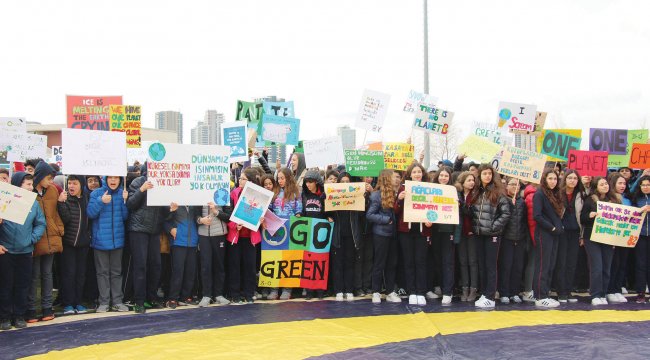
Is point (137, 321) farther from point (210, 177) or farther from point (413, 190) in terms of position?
point (413, 190)

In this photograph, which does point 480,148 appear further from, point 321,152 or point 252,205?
point 252,205

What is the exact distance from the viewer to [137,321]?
273 inches

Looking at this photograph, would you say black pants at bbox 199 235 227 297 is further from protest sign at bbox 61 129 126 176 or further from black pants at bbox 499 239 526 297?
black pants at bbox 499 239 526 297

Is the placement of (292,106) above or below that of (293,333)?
above

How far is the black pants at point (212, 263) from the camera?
807 centimetres

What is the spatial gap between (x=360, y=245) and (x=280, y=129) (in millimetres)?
3037

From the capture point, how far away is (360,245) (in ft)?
28.2

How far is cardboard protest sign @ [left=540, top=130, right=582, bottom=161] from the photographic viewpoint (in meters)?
10.3

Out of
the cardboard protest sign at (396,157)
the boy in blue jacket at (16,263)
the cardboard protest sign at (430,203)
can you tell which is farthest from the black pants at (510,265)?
the boy in blue jacket at (16,263)

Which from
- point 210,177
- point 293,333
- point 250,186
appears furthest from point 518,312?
point 210,177

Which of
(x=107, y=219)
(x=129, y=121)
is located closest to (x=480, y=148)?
(x=129, y=121)

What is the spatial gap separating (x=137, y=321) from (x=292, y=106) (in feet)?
17.6

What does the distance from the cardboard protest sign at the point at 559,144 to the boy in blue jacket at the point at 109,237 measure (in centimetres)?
771

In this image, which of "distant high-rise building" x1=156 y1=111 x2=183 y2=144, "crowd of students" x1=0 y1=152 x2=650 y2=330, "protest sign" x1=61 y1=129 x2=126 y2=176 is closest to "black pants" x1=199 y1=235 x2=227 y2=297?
"crowd of students" x1=0 y1=152 x2=650 y2=330
